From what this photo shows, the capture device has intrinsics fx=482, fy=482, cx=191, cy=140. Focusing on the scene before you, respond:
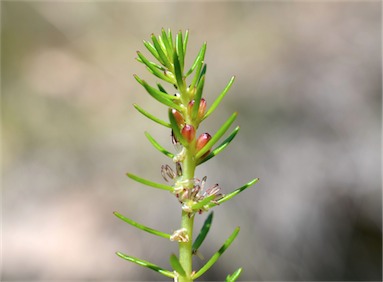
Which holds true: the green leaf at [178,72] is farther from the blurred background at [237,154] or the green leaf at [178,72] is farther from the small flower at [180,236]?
the blurred background at [237,154]

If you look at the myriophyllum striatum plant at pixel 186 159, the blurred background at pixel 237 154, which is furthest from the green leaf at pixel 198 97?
the blurred background at pixel 237 154

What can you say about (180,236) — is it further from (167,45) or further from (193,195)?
(167,45)

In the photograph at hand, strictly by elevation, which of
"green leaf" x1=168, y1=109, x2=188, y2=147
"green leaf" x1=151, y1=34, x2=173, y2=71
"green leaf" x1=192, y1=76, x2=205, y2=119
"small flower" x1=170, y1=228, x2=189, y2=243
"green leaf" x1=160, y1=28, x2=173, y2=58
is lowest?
"small flower" x1=170, y1=228, x2=189, y2=243

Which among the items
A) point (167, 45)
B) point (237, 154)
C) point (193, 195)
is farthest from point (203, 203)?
point (237, 154)

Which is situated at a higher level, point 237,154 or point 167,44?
point 237,154

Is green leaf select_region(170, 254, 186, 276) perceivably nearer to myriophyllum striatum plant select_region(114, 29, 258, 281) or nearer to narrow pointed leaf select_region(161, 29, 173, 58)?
myriophyllum striatum plant select_region(114, 29, 258, 281)

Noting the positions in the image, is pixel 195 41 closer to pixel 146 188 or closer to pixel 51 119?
pixel 51 119

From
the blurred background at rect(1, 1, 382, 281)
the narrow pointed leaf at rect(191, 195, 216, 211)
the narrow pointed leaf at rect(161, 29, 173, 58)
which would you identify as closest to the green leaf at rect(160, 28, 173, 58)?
the narrow pointed leaf at rect(161, 29, 173, 58)
